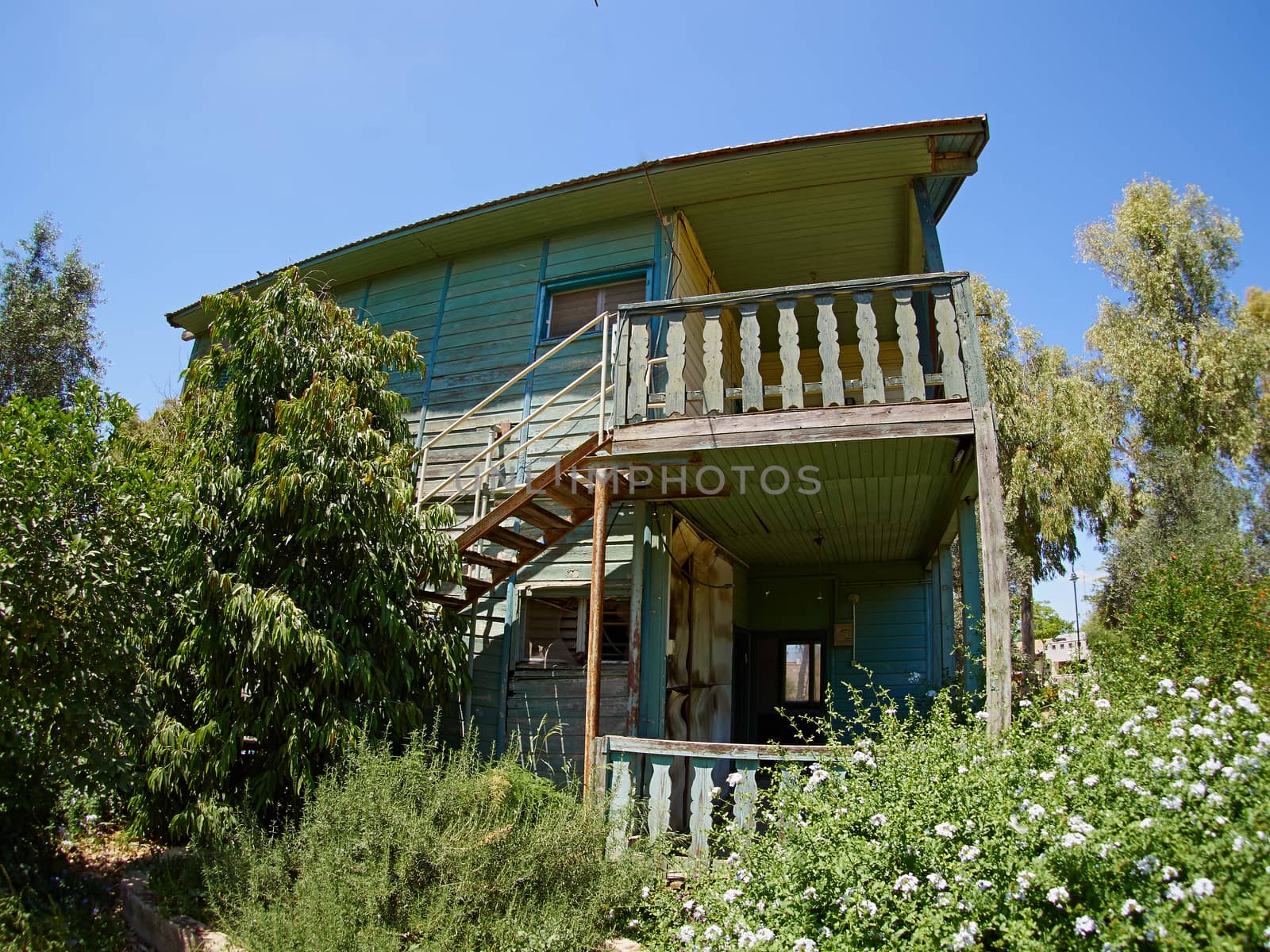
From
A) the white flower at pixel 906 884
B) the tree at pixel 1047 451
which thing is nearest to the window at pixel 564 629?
the white flower at pixel 906 884

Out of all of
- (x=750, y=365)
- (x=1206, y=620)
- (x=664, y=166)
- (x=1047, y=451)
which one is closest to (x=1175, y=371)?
(x=1047, y=451)

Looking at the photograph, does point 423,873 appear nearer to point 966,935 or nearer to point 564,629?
point 966,935

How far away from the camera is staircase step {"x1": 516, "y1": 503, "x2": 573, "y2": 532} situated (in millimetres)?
6676

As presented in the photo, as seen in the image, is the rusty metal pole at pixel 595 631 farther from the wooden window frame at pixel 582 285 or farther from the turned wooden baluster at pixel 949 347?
the wooden window frame at pixel 582 285

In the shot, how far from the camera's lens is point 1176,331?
812 inches

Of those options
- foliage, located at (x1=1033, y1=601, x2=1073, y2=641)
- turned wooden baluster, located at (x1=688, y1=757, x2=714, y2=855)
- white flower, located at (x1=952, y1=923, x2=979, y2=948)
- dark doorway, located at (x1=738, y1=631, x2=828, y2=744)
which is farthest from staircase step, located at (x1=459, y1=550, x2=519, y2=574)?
foliage, located at (x1=1033, y1=601, x2=1073, y2=641)

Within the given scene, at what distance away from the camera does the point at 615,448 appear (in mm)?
5898

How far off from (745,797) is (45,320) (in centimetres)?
2323

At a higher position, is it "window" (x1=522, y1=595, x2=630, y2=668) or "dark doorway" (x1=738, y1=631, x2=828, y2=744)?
"window" (x1=522, y1=595, x2=630, y2=668)

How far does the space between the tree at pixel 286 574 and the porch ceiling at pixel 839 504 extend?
2785mm

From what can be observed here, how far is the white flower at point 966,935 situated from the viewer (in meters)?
2.80

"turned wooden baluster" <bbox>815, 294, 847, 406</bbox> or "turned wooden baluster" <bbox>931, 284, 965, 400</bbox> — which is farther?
"turned wooden baluster" <bbox>815, 294, 847, 406</bbox>

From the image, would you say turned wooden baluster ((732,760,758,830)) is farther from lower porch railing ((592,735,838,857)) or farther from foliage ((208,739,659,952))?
foliage ((208,739,659,952))

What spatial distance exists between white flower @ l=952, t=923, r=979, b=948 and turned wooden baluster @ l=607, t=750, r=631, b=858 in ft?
7.30
